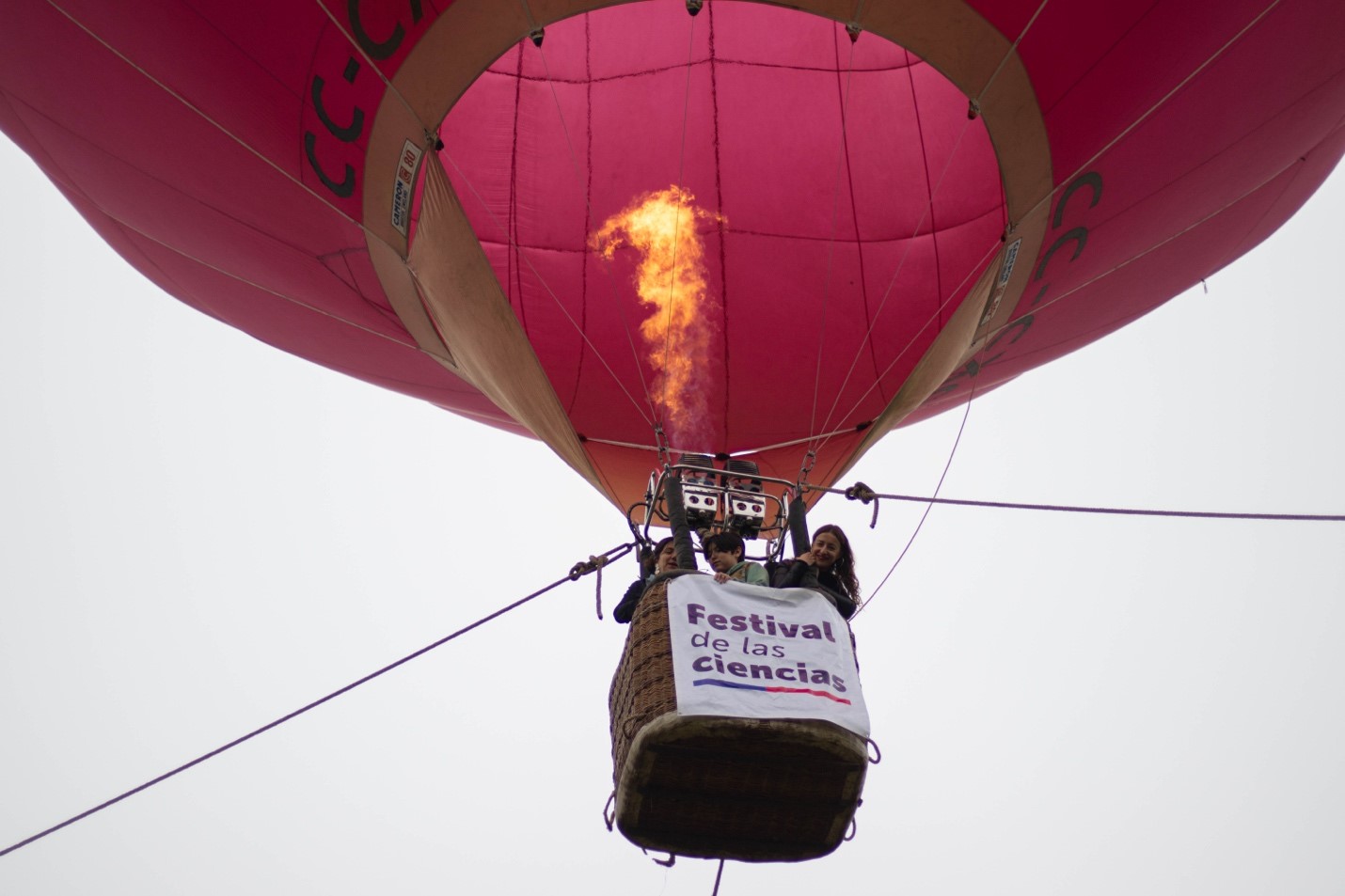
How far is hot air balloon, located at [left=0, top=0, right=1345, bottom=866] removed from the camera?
447cm

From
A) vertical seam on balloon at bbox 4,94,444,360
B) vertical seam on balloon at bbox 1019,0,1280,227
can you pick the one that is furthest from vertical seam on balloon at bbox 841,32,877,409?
vertical seam on balloon at bbox 4,94,444,360

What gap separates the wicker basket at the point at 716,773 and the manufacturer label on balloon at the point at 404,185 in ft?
5.21

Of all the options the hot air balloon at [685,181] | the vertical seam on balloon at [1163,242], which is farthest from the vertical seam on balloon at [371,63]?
the vertical seam on balloon at [1163,242]

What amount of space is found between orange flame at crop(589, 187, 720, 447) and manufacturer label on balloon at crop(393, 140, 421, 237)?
2.97ft

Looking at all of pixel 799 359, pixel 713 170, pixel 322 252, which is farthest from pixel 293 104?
pixel 799 359

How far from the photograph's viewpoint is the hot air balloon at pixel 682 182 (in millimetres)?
4473

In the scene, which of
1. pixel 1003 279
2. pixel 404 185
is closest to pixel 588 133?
pixel 404 185

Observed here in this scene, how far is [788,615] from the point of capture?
3.71m

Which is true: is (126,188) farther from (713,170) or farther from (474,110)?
(713,170)

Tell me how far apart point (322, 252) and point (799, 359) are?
1631 millimetres

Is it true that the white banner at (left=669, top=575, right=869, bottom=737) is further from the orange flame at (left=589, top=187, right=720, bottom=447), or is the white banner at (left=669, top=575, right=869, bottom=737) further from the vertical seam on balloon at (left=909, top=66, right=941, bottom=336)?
the vertical seam on balloon at (left=909, top=66, right=941, bottom=336)

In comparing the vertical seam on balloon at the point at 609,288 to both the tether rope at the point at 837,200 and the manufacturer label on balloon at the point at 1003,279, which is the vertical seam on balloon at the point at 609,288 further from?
the manufacturer label on balloon at the point at 1003,279

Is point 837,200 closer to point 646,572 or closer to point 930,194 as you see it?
point 930,194

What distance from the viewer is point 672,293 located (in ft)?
18.1
